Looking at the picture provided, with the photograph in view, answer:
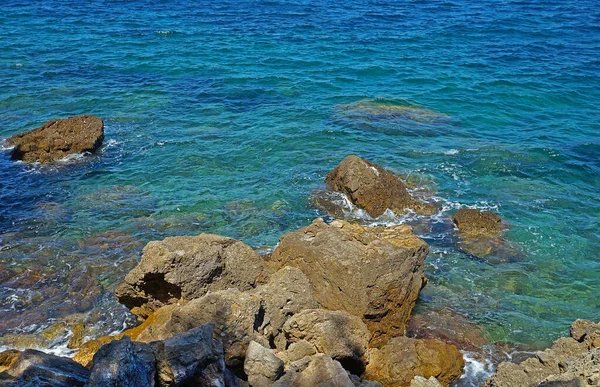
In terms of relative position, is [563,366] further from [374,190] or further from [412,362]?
[374,190]

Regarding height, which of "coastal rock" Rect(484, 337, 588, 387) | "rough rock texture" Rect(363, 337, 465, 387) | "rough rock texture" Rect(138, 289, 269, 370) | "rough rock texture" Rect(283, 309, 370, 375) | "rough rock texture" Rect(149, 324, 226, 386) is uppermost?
"rough rock texture" Rect(149, 324, 226, 386)

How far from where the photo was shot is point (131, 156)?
26.3 metres

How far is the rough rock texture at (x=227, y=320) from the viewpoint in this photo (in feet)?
40.5

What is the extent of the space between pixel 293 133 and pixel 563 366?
18.7m

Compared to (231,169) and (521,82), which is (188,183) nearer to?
(231,169)

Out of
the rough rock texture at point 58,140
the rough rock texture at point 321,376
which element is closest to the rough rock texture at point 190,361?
the rough rock texture at point 321,376

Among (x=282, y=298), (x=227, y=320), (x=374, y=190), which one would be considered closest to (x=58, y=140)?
(x=374, y=190)

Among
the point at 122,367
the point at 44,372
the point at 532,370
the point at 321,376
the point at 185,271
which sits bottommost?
the point at 532,370

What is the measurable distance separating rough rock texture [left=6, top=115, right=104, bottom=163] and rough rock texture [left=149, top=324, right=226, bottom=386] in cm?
1738

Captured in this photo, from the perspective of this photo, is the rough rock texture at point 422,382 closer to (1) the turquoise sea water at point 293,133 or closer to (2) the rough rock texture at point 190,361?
(2) the rough rock texture at point 190,361

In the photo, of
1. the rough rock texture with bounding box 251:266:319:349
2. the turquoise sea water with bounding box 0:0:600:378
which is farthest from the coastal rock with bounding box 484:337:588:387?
the rough rock texture with bounding box 251:266:319:349

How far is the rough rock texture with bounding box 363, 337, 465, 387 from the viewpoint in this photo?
1345cm

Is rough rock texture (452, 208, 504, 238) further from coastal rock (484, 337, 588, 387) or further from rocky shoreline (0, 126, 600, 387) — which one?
coastal rock (484, 337, 588, 387)

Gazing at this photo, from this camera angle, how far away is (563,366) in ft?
41.3
